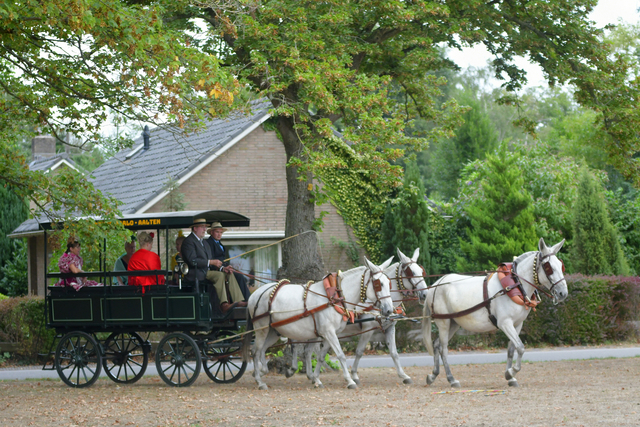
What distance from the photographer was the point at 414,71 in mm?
16078

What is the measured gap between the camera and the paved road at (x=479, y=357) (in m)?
15.8

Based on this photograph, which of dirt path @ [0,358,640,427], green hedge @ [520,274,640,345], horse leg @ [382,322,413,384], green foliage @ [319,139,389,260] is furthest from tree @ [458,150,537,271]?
horse leg @ [382,322,413,384]

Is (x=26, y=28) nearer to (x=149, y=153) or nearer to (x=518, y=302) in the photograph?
(x=518, y=302)

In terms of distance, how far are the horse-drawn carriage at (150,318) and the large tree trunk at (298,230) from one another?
1.63m

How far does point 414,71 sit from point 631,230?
13093 mm

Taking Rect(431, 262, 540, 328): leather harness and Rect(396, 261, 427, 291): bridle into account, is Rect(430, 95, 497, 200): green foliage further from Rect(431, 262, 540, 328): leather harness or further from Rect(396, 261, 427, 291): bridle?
Rect(431, 262, 540, 328): leather harness

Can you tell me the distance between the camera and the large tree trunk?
577 inches

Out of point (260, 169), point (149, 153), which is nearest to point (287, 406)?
point (260, 169)

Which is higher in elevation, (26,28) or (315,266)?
(26,28)

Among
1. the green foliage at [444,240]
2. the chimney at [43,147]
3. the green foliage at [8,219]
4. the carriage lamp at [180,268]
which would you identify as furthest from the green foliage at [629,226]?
the chimney at [43,147]

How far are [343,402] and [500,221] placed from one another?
1368 cm

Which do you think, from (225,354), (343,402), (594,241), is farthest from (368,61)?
(594,241)

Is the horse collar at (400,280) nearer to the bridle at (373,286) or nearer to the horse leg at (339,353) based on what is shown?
the bridle at (373,286)

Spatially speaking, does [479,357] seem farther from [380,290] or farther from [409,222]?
[409,222]
